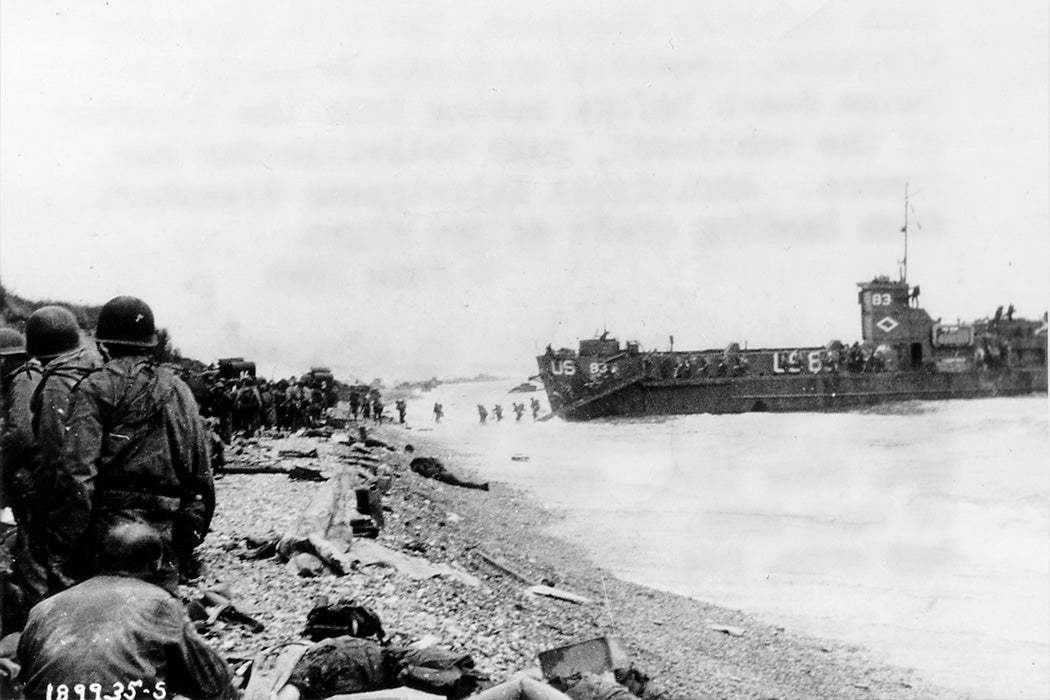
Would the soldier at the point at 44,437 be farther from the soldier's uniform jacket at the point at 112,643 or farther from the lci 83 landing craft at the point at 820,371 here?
the lci 83 landing craft at the point at 820,371

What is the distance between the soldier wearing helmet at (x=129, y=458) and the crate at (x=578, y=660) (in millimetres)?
2143

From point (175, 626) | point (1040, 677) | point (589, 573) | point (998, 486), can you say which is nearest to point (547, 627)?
point (589, 573)

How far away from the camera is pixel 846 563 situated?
828 centimetres

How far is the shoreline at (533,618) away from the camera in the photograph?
461cm

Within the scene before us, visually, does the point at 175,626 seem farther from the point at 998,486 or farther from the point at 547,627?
the point at 998,486

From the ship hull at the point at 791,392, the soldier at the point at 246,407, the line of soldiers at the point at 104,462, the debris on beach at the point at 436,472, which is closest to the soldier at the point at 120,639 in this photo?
the line of soldiers at the point at 104,462

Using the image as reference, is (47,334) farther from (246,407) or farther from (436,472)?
(246,407)

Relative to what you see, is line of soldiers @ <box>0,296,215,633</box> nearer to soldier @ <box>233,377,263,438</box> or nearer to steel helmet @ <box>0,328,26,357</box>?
steel helmet @ <box>0,328,26,357</box>

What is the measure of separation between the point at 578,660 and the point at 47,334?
3.13 metres

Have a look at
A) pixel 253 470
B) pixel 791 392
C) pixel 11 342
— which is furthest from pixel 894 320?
pixel 11 342

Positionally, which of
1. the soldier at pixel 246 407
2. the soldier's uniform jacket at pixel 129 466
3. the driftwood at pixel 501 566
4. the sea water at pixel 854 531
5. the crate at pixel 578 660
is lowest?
the sea water at pixel 854 531

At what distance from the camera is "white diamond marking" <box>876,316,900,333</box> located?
23641 millimetres

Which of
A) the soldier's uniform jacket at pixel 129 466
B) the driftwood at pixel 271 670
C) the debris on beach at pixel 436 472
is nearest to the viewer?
the soldier's uniform jacket at pixel 129 466

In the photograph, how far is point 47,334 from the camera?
3244 mm
